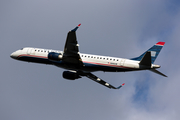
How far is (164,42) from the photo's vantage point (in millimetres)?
52750

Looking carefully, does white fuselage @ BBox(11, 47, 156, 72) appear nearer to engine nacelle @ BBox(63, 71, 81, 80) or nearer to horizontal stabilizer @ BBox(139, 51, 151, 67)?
horizontal stabilizer @ BBox(139, 51, 151, 67)

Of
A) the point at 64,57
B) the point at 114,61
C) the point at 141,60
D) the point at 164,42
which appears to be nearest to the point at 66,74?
the point at 64,57

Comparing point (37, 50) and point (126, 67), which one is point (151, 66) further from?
point (37, 50)

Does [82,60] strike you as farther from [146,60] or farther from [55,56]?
[146,60]

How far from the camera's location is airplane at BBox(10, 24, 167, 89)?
167 feet

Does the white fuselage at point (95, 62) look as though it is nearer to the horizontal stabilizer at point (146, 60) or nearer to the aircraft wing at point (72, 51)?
the horizontal stabilizer at point (146, 60)

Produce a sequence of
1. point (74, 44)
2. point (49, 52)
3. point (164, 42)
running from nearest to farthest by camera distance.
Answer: point (74, 44) → point (164, 42) → point (49, 52)

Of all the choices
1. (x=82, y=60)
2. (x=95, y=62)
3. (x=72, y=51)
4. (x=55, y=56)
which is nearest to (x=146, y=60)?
(x=95, y=62)

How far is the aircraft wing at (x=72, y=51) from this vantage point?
48.9 meters

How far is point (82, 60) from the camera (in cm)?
5616

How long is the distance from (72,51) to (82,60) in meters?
4.62

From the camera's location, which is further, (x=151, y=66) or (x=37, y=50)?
(x=37, y=50)

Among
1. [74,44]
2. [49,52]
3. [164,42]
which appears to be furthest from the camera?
[49,52]

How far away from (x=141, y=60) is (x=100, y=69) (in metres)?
8.51
